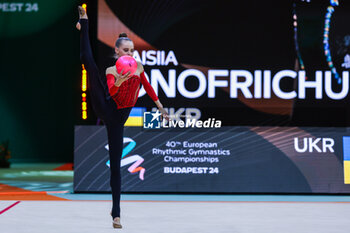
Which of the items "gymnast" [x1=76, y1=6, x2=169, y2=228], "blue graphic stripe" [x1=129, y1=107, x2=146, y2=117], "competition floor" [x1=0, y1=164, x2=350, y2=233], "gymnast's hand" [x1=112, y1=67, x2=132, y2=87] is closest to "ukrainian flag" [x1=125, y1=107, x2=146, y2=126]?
"blue graphic stripe" [x1=129, y1=107, x2=146, y2=117]

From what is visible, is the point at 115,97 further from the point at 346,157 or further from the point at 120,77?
the point at 346,157

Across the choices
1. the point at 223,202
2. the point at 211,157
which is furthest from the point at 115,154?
the point at 211,157

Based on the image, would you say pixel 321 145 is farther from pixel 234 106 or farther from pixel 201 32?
pixel 201 32

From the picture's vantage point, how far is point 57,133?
21.4 m

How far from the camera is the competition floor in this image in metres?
5.34

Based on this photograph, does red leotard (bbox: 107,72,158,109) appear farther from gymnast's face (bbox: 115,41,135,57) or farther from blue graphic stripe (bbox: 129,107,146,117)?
blue graphic stripe (bbox: 129,107,146,117)

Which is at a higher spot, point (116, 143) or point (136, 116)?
point (136, 116)
